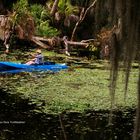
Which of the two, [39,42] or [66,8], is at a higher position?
[66,8]

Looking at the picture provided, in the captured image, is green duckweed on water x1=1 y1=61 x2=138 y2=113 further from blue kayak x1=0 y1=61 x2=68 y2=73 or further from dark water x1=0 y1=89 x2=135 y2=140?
blue kayak x1=0 y1=61 x2=68 y2=73

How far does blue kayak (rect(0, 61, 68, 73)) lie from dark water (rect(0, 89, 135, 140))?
5.37 metres

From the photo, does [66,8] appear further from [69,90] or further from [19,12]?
[69,90]

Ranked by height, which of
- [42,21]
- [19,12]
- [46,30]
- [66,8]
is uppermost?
[66,8]

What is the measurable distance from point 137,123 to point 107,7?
0.52 m

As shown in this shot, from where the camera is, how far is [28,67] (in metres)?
16.1

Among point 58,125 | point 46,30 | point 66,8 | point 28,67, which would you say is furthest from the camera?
point 66,8

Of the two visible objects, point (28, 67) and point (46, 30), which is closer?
point (28, 67)

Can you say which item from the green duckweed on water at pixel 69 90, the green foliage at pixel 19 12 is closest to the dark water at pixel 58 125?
the green duckweed on water at pixel 69 90

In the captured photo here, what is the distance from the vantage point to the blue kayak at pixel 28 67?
15300mm

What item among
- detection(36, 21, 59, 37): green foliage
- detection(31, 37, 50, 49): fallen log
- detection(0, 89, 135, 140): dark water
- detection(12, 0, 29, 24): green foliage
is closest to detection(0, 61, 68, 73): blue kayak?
detection(0, 89, 135, 140): dark water

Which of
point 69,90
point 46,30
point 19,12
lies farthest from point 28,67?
point 46,30

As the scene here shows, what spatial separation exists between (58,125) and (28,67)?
783 centimetres

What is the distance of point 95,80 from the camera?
45.0 feet
